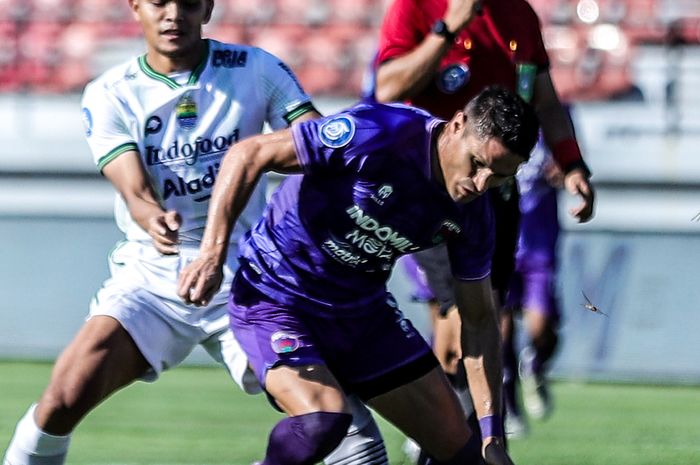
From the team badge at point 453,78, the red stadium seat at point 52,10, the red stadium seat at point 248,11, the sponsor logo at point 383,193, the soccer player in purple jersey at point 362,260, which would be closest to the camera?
the soccer player in purple jersey at point 362,260

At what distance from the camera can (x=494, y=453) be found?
4629 mm

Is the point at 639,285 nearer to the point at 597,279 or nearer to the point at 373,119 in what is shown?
the point at 597,279

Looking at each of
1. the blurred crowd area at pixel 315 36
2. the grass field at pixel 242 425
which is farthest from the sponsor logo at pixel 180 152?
the blurred crowd area at pixel 315 36

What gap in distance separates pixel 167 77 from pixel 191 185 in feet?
1.35

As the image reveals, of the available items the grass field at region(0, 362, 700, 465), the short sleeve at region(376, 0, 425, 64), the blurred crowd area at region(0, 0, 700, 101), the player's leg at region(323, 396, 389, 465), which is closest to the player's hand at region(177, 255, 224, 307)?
the player's leg at region(323, 396, 389, 465)

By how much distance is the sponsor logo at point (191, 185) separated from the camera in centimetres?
509

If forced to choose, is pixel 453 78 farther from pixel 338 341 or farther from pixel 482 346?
pixel 338 341

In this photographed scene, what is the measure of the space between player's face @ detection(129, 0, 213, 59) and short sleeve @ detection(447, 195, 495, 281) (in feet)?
4.06

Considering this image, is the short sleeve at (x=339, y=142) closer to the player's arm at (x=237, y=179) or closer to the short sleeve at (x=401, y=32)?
the player's arm at (x=237, y=179)

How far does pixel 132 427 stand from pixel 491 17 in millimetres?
3263

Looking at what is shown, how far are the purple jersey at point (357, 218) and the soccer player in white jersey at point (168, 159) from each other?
1.18 feet

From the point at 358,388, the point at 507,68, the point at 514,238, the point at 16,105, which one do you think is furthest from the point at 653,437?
the point at 16,105

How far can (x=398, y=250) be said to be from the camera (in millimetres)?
4578

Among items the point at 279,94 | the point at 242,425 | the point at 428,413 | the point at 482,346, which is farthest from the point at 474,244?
the point at 242,425
